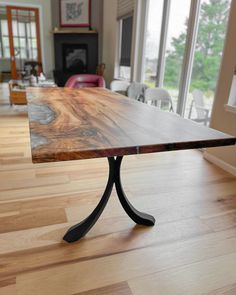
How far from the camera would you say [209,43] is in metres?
2.81

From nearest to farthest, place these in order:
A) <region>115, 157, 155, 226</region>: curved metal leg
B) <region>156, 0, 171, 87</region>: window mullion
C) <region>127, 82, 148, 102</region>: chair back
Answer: <region>115, 157, 155, 226</region>: curved metal leg
<region>156, 0, 171, 87</region>: window mullion
<region>127, 82, 148, 102</region>: chair back

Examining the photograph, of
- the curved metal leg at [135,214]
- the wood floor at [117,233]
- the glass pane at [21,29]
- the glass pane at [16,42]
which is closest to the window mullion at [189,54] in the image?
the wood floor at [117,233]

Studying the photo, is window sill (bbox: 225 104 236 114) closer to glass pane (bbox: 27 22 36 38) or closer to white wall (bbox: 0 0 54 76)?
white wall (bbox: 0 0 54 76)

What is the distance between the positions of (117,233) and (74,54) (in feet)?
20.1

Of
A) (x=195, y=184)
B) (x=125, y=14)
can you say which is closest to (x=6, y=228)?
(x=195, y=184)

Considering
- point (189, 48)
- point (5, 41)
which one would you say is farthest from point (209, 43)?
point (5, 41)

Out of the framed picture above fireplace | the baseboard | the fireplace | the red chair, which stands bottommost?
the baseboard

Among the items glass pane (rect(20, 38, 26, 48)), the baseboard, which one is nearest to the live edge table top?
the baseboard

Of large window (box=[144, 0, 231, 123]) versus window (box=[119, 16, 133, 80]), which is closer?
large window (box=[144, 0, 231, 123])

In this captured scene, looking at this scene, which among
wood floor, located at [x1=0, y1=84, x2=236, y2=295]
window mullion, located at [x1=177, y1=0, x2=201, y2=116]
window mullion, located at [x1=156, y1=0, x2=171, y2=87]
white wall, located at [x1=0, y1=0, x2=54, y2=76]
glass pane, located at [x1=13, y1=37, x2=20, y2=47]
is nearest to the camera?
wood floor, located at [x1=0, y1=84, x2=236, y2=295]

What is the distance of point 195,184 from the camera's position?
2135 mm

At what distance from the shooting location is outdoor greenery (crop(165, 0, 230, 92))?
265cm

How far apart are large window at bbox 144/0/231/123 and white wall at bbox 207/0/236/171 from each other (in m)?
0.30

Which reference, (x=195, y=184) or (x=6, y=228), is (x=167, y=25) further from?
(x=6, y=228)
